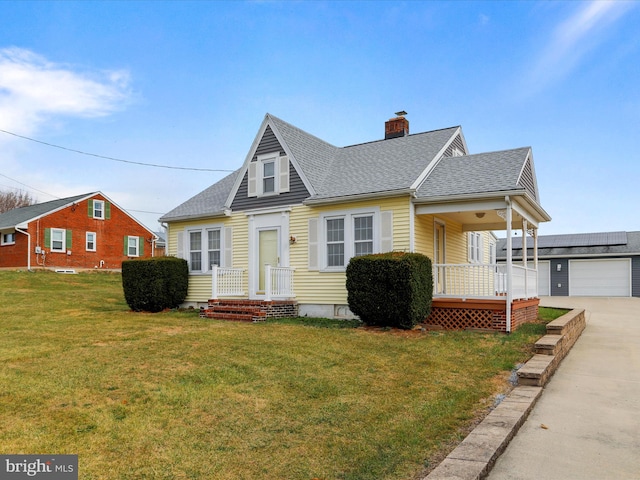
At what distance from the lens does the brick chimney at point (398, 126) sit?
17.6m

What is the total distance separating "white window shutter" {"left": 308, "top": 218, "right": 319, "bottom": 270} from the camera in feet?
46.0

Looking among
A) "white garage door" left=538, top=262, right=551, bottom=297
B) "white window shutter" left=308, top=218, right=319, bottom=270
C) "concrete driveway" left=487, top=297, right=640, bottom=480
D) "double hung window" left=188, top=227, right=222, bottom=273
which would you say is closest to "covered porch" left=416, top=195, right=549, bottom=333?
"concrete driveway" left=487, top=297, right=640, bottom=480

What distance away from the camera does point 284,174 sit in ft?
48.8

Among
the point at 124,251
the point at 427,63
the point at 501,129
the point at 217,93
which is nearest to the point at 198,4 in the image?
the point at 217,93

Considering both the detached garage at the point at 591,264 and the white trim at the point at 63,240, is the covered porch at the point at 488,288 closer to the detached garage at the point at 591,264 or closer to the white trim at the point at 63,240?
the detached garage at the point at 591,264

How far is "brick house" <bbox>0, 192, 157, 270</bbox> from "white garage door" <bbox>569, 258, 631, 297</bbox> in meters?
28.9

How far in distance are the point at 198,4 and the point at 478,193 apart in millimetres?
→ 8820

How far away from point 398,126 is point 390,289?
8474mm

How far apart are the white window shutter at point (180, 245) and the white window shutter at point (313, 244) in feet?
18.0

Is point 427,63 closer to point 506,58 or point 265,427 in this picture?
point 506,58

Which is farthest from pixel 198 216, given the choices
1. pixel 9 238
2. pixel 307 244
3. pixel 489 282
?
pixel 9 238

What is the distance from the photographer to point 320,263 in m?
13.9

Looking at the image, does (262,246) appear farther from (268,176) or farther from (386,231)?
(386,231)

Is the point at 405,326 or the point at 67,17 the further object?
the point at 67,17
